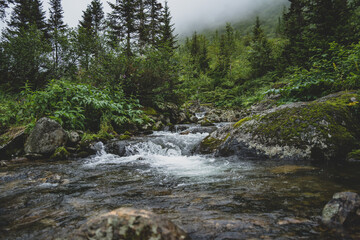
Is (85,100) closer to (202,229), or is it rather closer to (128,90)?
(128,90)

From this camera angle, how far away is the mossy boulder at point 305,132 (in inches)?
145

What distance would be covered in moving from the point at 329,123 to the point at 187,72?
1355cm

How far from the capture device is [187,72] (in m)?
16.5

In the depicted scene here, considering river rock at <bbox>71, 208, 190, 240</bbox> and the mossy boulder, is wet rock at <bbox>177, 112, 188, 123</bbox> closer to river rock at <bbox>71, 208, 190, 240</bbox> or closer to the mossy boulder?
the mossy boulder

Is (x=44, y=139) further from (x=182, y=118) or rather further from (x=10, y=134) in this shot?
(x=182, y=118)

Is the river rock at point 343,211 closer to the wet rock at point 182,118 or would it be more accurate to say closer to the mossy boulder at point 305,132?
the mossy boulder at point 305,132

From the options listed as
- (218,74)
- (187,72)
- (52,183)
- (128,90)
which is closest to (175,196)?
(52,183)

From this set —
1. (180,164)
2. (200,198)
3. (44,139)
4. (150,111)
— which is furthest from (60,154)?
(150,111)

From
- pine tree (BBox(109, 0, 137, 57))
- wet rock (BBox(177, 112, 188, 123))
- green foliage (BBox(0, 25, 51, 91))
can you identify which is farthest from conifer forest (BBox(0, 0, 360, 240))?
pine tree (BBox(109, 0, 137, 57))

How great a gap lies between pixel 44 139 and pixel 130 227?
19.3 feet

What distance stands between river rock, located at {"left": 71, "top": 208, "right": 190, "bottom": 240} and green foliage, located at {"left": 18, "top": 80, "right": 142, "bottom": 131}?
6.35m

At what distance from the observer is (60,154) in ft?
18.1

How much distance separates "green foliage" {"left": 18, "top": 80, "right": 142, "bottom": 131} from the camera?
671 centimetres

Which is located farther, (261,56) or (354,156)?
(261,56)
